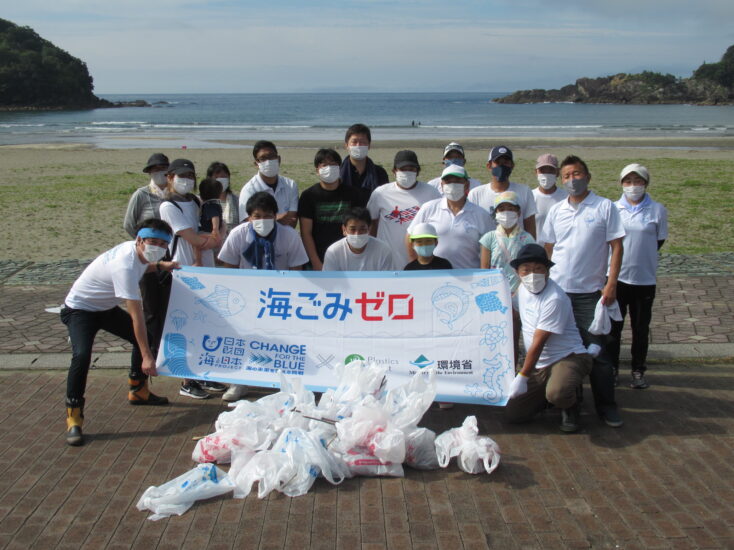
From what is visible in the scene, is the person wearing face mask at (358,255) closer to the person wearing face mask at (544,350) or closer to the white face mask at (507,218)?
the white face mask at (507,218)

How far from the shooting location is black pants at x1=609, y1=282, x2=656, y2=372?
6.27 metres

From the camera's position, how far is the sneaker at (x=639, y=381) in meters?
6.29

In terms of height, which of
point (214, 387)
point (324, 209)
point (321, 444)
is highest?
point (324, 209)

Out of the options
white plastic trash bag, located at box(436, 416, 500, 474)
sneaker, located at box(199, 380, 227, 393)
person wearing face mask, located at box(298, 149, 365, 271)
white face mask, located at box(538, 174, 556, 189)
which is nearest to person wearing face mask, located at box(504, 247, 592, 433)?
white plastic trash bag, located at box(436, 416, 500, 474)

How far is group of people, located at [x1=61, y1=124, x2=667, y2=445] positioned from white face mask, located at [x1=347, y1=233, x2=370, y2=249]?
0.04ft

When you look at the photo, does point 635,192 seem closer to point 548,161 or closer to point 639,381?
point 548,161

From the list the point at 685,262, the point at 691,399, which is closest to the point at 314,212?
the point at 691,399

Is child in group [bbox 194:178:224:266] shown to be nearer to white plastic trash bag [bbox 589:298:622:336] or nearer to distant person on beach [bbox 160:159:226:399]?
distant person on beach [bbox 160:159:226:399]

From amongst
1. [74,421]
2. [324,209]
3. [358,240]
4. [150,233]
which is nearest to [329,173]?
[324,209]

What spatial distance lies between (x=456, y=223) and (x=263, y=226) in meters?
1.69

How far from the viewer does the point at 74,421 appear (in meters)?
5.37

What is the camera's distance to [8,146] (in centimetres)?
3781

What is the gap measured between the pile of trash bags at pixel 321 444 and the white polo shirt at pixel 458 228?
4.68 ft

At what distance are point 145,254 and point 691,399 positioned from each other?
15.4 feet
